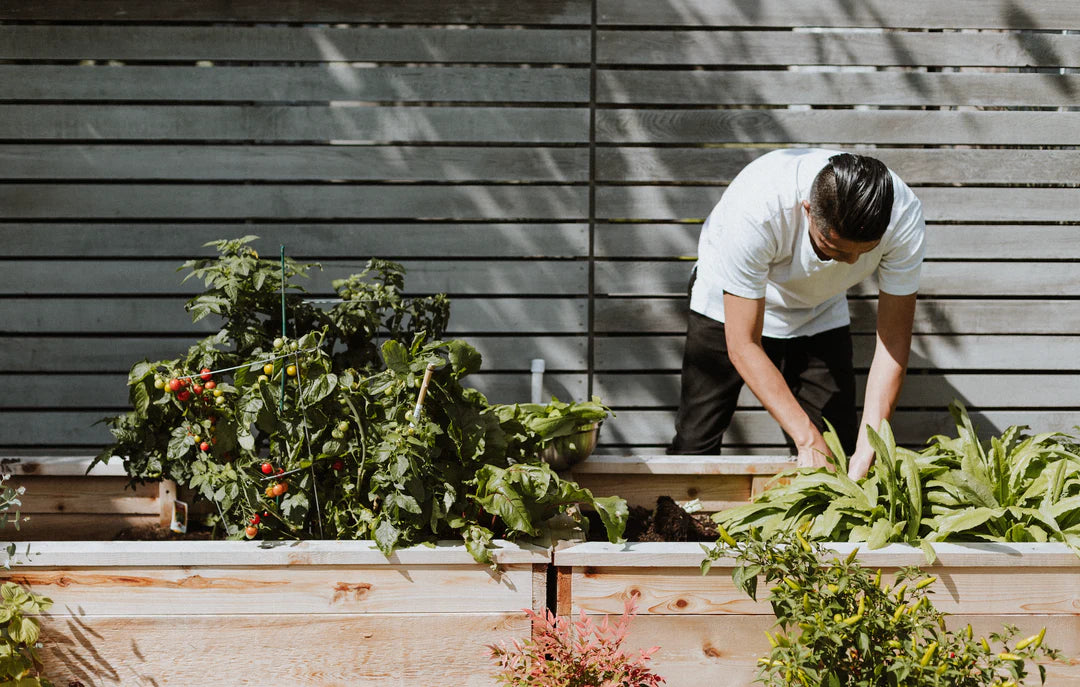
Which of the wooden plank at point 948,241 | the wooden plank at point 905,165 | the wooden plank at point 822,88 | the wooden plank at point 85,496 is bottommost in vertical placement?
the wooden plank at point 85,496

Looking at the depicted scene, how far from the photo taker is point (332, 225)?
3609 mm

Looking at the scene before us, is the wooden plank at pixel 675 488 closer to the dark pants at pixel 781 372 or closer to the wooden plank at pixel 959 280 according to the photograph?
the dark pants at pixel 781 372

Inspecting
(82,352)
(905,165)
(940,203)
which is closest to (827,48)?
(905,165)

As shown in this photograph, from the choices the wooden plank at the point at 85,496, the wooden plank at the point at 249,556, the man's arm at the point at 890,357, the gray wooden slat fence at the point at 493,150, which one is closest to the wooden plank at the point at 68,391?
the gray wooden slat fence at the point at 493,150

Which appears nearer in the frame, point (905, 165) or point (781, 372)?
point (781, 372)

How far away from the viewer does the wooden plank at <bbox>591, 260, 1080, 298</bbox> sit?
3.71 meters

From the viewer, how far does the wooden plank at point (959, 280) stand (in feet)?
12.2

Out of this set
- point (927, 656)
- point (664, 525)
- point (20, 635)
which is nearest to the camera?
point (927, 656)

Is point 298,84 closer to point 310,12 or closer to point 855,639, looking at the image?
point 310,12

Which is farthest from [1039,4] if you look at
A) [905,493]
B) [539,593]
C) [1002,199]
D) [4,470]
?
[4,470]

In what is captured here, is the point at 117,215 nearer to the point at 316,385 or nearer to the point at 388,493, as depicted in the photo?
the point at 316,385

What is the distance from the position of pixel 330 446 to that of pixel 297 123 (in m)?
1.98

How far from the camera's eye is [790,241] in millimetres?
2723

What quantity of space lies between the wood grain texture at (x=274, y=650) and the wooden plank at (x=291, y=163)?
2141 mm
